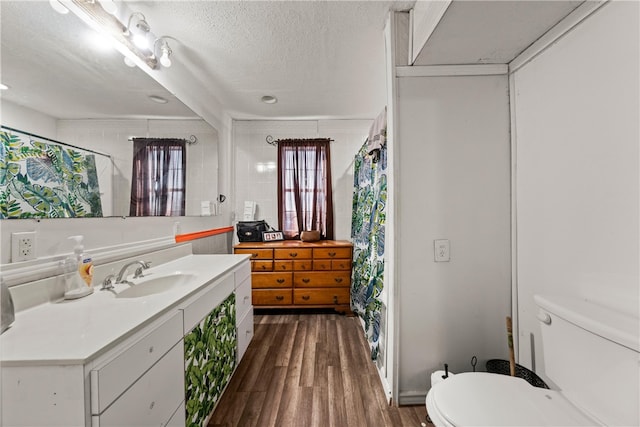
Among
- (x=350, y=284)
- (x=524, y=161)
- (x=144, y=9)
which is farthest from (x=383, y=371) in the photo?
(x=144, y=9)

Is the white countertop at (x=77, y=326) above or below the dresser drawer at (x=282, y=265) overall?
above

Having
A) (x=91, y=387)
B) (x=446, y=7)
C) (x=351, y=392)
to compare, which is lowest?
(x=351, y=392)

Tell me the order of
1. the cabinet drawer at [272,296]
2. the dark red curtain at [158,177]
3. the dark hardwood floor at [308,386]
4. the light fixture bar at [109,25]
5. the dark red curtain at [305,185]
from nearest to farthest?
the light fixture bar at [109,25], the dark hardwood floor at [308,386], the dark red curtain at [158,177], the cabinet drawer at [272,296], the dark red curtain at [305,185]

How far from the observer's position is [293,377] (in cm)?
167

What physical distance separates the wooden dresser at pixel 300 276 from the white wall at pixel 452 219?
1282 millimetres

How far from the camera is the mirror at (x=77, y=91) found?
0.92m

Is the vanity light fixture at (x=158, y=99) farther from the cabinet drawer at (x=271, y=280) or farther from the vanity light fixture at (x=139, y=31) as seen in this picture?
the cabinet drawer at (x=271, y=280)

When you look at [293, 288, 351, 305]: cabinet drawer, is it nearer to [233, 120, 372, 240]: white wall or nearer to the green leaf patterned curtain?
the green leaf patterned curtain

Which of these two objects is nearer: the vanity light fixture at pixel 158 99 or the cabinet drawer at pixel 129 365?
the cabinet drawer at pixel 129 365

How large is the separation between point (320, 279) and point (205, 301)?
5.13ft

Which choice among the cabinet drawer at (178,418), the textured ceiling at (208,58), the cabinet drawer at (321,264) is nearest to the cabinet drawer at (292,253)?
the cabinet drawer at (321,264)

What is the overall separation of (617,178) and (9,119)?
7.17ft

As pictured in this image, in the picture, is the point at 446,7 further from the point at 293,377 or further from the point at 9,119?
the point at 293,377

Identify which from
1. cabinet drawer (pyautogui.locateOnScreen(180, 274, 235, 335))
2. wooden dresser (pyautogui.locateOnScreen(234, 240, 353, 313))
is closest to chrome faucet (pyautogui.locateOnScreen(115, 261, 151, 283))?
cabinet drawer (pyautogui.locateOnScreen(180, 274, 235, 335))
